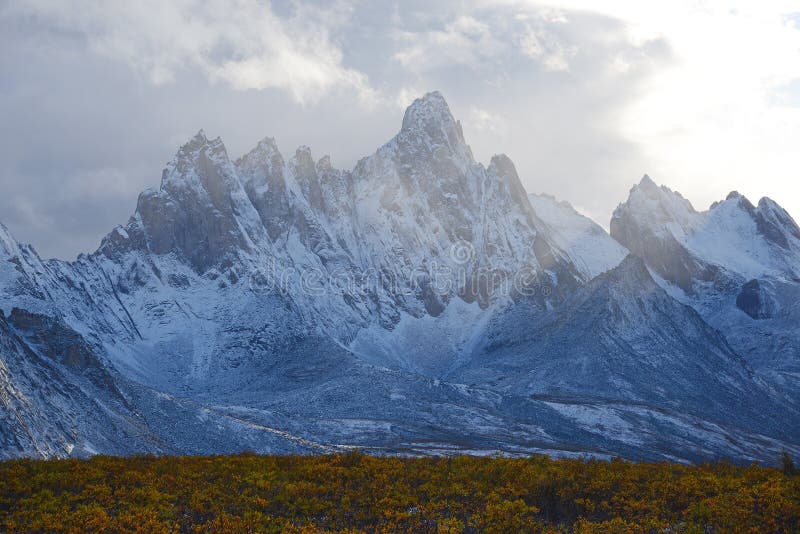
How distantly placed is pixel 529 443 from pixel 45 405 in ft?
318

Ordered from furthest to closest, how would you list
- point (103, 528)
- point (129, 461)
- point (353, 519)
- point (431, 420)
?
point (431, 420) → point (129, 461) → point (353, 519) → point (103, 528)

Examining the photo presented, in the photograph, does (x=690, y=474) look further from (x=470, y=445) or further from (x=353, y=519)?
(x=470, y=445)

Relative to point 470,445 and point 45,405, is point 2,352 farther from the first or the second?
point 470,445

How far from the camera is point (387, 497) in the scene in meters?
32.1

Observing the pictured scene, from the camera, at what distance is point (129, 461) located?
3941cm

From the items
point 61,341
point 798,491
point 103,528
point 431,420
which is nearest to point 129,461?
point 103,528

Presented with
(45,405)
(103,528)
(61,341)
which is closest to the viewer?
(103,528)

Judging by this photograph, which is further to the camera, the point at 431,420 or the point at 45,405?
the point at 431,420

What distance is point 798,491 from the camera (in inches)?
1259

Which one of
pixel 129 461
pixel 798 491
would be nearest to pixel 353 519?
pixel 129 461

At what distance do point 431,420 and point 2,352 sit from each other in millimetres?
98869

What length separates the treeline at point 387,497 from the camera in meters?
29.0

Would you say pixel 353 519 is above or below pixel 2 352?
below

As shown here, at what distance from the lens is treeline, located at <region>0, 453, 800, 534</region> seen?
29.0 metres
